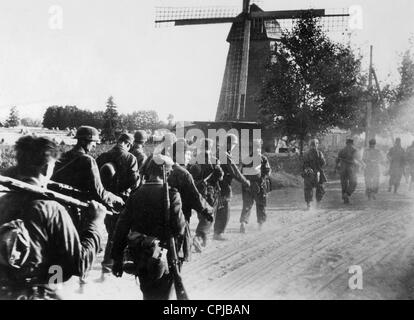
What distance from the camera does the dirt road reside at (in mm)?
5051

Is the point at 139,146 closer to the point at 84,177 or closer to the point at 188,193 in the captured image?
the point at 84,177

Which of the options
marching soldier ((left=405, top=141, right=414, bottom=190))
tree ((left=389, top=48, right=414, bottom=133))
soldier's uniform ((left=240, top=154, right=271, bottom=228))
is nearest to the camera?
soldier's uniform ((left=240, top=154, right=271, bottom=228))

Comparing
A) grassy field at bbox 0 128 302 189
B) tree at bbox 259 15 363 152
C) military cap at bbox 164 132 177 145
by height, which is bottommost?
grassy field at bbox 0 128 302 189

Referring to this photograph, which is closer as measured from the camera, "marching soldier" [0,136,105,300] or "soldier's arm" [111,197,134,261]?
"marching soldier" [0,136,105,300]

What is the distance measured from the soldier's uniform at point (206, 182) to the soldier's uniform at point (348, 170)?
224 inches

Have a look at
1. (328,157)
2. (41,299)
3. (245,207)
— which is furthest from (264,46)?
(41,299)

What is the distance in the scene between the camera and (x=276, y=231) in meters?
8.29

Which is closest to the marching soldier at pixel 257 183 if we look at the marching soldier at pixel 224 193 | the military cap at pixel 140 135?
the marching soldier at pixel 224 193

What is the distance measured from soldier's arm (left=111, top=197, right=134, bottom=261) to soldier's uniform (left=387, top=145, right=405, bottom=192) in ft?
39.3

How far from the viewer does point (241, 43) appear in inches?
992

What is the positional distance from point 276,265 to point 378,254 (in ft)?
5.71

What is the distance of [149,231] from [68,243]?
3.82ft

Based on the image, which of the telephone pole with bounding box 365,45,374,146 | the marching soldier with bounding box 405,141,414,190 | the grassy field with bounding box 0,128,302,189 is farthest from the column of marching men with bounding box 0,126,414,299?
the telephone pole with bounding box 365,45,374,146

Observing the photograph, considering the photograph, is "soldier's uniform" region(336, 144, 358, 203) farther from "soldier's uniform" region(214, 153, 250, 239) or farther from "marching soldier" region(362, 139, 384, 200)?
"soldier's uniform" region(214, 153, 250, 239)
